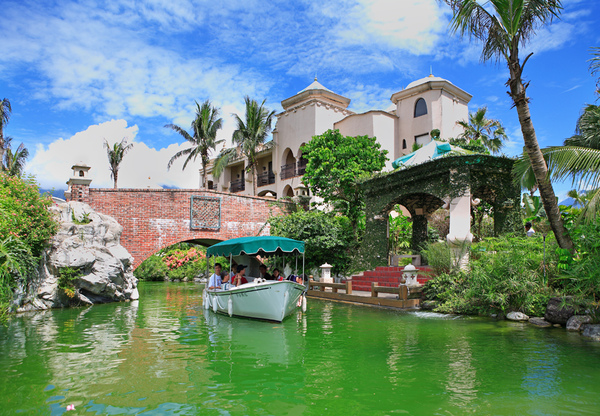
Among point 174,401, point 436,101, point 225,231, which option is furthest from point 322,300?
point 436,101

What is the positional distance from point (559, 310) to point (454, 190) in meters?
6.17

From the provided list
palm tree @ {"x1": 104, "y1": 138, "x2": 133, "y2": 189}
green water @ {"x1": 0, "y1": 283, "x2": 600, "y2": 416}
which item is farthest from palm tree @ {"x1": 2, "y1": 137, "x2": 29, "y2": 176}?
green water @ {"x1": 0, "y1": 283, "x2": 600, "y2": 416}

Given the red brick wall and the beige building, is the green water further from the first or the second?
the beige building

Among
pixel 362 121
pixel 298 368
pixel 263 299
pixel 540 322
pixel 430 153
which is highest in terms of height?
pixel 362 121

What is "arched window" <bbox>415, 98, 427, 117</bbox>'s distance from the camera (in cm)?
2822

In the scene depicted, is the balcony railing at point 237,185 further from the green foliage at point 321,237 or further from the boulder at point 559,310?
the boulder at point 559,310

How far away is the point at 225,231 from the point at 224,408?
18.0 meters

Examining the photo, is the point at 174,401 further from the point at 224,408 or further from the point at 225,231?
the point at 225,231

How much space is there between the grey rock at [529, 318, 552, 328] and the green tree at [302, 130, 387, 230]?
11618 millimetres

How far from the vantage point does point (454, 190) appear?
16.2 meters

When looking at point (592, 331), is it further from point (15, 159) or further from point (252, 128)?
point (15, 159)

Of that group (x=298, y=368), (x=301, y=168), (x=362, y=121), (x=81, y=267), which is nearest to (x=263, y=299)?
(x=298, y=368)

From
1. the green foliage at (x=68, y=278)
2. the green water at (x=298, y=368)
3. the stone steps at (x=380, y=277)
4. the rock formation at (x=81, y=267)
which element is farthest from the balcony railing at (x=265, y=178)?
the green water at (x=298, y=368)

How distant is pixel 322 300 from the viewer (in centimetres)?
1819
